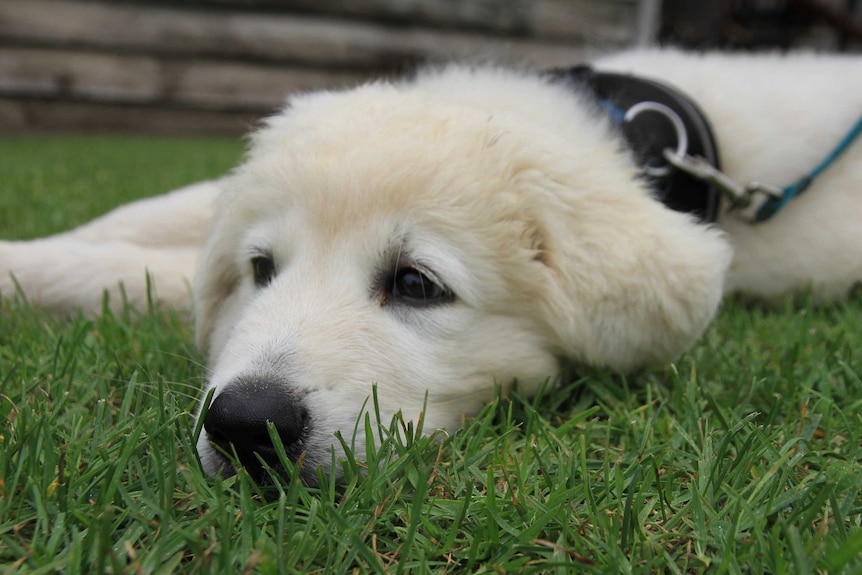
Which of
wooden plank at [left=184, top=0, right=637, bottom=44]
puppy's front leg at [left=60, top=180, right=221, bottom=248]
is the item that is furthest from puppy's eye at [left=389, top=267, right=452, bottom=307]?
wooden plank at [left=184, top=0, right=637, bottom=44]

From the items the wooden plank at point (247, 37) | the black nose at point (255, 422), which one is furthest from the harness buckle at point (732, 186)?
the wooden plank at point (247, 37)

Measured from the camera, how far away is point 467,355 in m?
1.92

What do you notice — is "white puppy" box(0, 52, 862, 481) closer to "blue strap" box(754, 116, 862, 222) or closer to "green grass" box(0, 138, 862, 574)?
"green grass" box(0, 138, 862, 574)

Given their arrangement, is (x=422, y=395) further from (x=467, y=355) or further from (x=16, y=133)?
(x=16, y=133)

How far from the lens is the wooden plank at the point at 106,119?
906cm

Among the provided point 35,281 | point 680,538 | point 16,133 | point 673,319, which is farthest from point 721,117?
point 16,133

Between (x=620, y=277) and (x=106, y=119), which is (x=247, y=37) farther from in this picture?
(x=620, y=277)

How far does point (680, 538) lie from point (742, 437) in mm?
427

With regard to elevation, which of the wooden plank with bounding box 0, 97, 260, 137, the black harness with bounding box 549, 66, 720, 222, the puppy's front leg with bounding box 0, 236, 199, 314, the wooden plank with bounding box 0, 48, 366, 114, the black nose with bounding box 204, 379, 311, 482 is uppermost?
the black harness with bounding box 549, 66, 720, 222

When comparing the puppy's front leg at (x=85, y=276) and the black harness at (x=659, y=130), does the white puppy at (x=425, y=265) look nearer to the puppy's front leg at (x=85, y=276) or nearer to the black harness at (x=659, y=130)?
the black harness at (x=659, y=130)

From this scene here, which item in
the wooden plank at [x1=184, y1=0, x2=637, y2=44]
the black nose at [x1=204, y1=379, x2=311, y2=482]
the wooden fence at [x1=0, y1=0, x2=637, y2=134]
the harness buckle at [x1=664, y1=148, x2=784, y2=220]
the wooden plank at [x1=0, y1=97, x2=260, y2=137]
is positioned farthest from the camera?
the wooden plank at [x1=184, y1=0, x2=637, y2=44]

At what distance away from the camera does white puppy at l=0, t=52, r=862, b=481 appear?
5.41 ft

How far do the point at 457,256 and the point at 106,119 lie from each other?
29.0ft

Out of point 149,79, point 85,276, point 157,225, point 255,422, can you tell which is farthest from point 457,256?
point 149,79
